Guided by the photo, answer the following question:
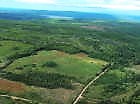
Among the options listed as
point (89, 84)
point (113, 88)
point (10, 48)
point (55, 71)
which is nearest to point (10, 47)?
point (10, 48)

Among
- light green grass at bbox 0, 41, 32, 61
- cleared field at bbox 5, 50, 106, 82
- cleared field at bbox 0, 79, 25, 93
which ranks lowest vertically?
cleared field at bbox 0, 79, 25, 93

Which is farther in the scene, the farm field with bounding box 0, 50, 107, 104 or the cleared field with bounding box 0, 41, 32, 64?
the cleared field with bounding box 0, 41, 32, 64

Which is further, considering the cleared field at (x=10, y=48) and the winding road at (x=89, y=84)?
the cleared field at (x=10, y=48)

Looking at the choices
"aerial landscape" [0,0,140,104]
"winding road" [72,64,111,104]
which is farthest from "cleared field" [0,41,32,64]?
"winding road" [72,64,111,104]

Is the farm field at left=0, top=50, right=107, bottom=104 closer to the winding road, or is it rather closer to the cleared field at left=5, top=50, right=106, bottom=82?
the cleared field at left=5, top=50, right=106, bottom=82

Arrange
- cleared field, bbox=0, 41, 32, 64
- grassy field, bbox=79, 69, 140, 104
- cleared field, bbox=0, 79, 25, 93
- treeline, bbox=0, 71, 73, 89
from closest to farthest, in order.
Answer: grassy field, bbox=79, 69, 140, 104
cleared field, bbox=0, 79, 25, 93
treeline, bbox=0, 71, 73, 89
cleared field, bbox=0, 41, 32, 64

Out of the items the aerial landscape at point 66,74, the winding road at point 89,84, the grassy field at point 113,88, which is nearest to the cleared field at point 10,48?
the aerial landscape at point 66,74

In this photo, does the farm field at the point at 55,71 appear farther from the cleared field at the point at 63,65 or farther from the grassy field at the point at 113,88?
the grassy field at the point at 113,88
